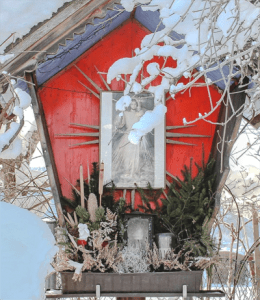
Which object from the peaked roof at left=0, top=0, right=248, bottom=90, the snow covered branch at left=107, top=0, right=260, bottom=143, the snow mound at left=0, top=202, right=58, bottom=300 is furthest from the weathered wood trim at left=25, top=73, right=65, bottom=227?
the snow mound at left=0, top=202, right=58, bottom=300

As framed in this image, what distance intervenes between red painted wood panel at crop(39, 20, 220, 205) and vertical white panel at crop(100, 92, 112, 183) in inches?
3.6

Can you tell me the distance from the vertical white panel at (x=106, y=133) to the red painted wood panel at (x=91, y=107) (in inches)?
3.6

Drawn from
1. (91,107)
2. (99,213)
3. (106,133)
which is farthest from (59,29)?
(99,213)

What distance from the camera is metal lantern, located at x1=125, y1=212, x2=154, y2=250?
394 cm

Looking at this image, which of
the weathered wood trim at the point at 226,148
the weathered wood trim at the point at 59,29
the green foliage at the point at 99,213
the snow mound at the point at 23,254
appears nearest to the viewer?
the snow mound at the point at 23,254

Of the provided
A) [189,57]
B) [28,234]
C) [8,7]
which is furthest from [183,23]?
[28,234]

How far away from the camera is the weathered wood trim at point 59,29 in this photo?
3561mm

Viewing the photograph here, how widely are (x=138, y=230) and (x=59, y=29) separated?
1.80 meters

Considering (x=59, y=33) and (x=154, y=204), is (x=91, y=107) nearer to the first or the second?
(x=59, y=33)

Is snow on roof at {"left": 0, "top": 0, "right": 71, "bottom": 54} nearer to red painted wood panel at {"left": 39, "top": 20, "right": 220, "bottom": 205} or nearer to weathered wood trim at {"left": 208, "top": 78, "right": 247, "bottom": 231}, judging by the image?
red painted wood panel at {"left": 39, "top": 20, "right": 220, "bottom": 205}

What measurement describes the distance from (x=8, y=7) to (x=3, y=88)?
0.75m

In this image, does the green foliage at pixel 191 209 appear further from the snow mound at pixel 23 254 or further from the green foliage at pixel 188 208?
the snow mound at pixel 23 254

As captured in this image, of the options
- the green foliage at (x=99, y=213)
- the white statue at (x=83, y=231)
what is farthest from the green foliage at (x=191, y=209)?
the white statue at (x=83, y=231)

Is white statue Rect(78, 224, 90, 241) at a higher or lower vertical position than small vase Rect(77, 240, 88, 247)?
higher
